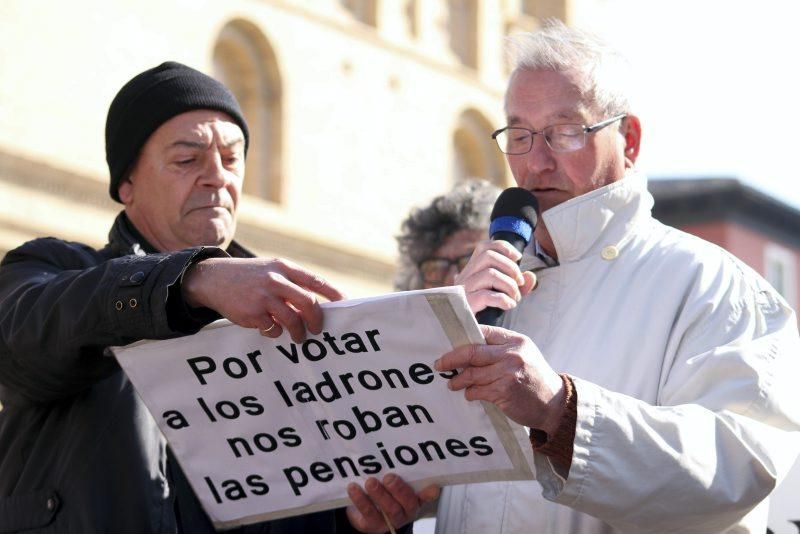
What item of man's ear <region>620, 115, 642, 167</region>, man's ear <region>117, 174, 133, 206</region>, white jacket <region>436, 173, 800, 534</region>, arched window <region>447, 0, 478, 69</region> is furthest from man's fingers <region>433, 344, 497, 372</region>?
arched window <region>447, 0, 478, 69</region>

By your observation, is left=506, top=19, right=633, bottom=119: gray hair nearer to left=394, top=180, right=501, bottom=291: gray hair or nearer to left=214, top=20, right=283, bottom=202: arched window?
left=394, top=180, right=501, bottom=291: gray hair

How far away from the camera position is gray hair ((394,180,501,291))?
624 cm

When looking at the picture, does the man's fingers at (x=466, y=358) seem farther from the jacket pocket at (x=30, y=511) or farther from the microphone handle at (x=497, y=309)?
the jacket pocket at (x=30, y=511)

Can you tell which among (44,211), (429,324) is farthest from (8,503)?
(44,211)

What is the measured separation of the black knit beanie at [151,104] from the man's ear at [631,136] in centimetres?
97

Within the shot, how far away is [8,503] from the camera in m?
3.81

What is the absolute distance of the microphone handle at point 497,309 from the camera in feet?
11.9

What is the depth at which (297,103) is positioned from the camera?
22.1m

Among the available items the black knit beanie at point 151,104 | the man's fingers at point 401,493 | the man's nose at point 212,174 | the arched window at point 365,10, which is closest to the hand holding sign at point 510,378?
the man's fingers at point 401,493

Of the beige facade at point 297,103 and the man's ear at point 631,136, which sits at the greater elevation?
the man's ear at point 631,136

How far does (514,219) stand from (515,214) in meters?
0.02

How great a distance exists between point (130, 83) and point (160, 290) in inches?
42.8

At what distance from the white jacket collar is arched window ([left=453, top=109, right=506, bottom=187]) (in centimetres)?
2068

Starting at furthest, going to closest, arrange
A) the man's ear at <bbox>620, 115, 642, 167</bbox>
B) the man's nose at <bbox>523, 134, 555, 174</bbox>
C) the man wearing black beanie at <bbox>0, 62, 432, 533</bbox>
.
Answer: the man's ear at <bbox>620, 115, 642, 167</bbox>, the man's nose at <bbox>523, 134, 555, 174</bbox>, the man wearing black beanie at <bbox>0, 62, 432, 533</bbox>
